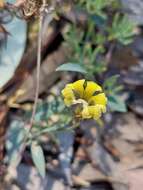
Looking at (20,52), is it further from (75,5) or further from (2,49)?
(75,5)

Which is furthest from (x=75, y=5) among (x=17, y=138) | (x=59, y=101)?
(x=17, y=138)

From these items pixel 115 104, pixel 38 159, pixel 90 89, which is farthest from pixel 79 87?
pixel 115 104

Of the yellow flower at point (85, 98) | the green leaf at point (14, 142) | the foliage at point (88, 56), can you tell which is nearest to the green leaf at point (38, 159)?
the foliage at point (88, 56)

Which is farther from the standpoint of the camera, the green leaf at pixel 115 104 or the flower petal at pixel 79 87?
the green leaf at pixel 115 104

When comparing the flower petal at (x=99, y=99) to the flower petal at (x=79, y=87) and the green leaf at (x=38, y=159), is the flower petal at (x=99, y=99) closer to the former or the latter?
the flower petal at (x=79, y=87)

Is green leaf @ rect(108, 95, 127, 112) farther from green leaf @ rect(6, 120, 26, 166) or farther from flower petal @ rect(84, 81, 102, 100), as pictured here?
flower petal @ rect(84, 81, 102, 100)

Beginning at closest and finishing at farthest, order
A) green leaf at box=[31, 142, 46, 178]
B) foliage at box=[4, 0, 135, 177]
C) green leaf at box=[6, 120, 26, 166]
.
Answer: green leaf at box=[31, 142, 46, 178], foliage at box=[4, 0, 135, 177], green leaf at box=[6, 120, 26, 166]

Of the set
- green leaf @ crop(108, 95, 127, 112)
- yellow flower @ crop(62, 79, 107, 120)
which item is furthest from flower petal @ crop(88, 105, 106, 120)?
green leaf @ crop(108, 95, 127, 112)

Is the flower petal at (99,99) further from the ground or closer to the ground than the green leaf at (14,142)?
further from the ground

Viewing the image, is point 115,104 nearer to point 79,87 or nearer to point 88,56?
point 88,56

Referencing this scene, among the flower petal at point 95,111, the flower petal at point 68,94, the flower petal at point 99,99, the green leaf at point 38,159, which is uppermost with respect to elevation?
the flower petal at point 68,94
